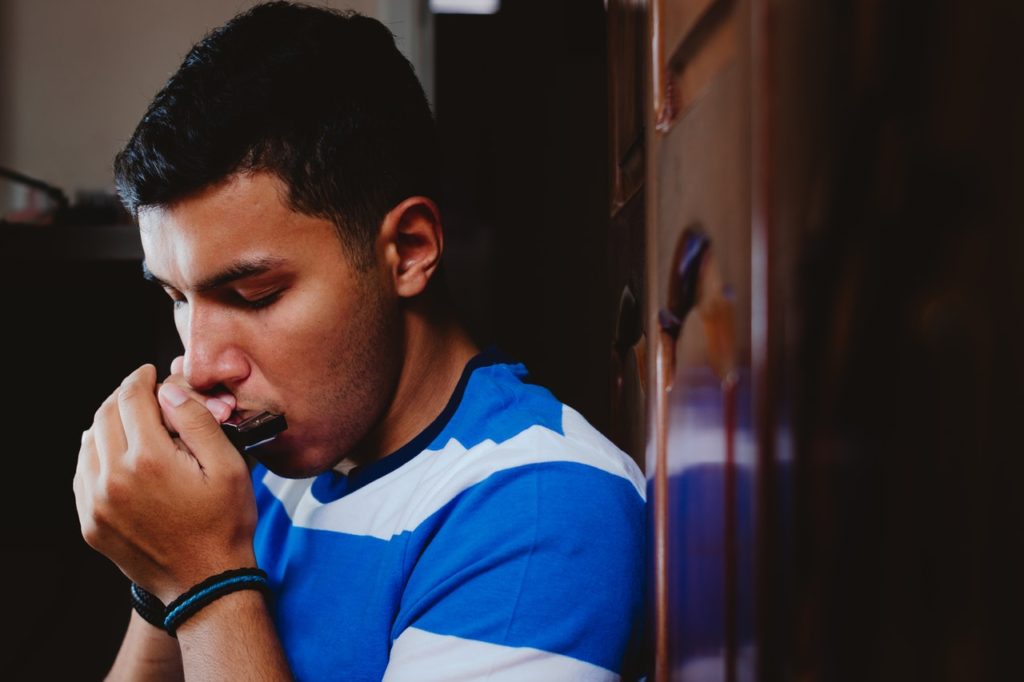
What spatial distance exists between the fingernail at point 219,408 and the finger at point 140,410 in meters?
0.06

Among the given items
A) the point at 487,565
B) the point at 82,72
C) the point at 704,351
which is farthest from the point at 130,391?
the point at 82,72

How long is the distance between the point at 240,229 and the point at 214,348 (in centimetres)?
15

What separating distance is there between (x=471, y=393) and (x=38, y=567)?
192 centimetres

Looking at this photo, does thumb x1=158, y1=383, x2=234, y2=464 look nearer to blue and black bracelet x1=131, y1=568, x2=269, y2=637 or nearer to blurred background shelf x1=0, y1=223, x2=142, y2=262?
blue and black bracelet x1=131, y1=568, x2=269, y2=637

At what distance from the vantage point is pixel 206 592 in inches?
34.4

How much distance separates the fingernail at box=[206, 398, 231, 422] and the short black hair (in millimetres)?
235

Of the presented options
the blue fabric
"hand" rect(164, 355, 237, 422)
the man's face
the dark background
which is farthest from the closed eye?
the dark background

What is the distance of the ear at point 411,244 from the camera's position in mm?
1022

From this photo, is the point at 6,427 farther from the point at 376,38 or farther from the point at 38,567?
the point at 376,38

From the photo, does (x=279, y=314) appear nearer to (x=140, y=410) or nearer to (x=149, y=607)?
(x=140, y=410)

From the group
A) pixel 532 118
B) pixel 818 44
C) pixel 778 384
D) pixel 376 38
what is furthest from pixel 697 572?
pixel 532 118

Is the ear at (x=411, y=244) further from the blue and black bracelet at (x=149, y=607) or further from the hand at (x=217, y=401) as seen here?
the blue and black bracelet at (x=149, y=607)

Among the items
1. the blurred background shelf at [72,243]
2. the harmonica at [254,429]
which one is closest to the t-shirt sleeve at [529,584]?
the harmonica at [254,429]

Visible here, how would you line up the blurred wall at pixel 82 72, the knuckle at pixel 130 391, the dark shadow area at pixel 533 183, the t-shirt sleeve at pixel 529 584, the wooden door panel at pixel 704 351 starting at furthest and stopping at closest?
the blurred wall at pixel 82 72
the dark shadow area at pixel 533 183
the knuckle at pixel 130 391
the t-shirt sleeve at pixel 529 584
the wooden door panel at pixel 704 351
